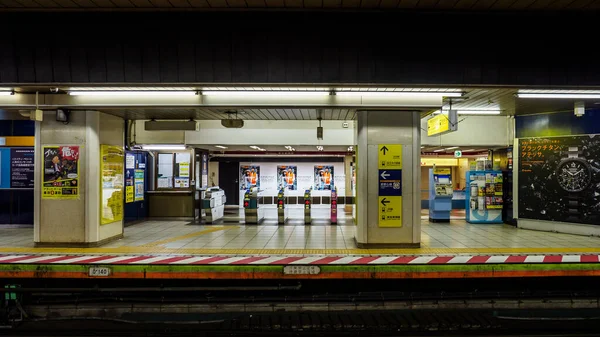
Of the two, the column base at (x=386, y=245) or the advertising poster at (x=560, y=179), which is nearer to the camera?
the column base at (x=386, y=245)

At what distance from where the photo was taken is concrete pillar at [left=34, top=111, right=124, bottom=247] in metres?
5.70

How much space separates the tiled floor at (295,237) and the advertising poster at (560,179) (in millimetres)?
609

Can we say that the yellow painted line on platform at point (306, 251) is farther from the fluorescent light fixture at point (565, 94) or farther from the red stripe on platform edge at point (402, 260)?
the fluorescent light fixture at point (565, 94)

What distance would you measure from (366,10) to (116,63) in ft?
11.8

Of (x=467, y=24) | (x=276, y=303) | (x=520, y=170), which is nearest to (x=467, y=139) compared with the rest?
(x=520, y=170)

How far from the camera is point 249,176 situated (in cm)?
1476

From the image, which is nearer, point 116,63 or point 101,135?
point 116,63

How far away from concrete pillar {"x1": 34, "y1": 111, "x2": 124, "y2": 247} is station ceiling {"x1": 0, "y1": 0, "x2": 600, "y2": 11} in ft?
6.53

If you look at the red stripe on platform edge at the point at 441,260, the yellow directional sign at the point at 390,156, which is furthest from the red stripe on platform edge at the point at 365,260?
the yellow directional sign at the point at 390,156

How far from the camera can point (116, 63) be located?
458 cm

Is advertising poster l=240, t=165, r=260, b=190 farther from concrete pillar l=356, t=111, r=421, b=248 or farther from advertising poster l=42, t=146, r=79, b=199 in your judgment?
concrete pillar l=356, t=111, r=421, b=248

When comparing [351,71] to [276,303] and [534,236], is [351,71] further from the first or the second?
[534,236]

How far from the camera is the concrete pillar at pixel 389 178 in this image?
5668 mm

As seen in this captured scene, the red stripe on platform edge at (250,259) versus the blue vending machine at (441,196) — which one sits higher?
the blue vending machine at (441,196)
